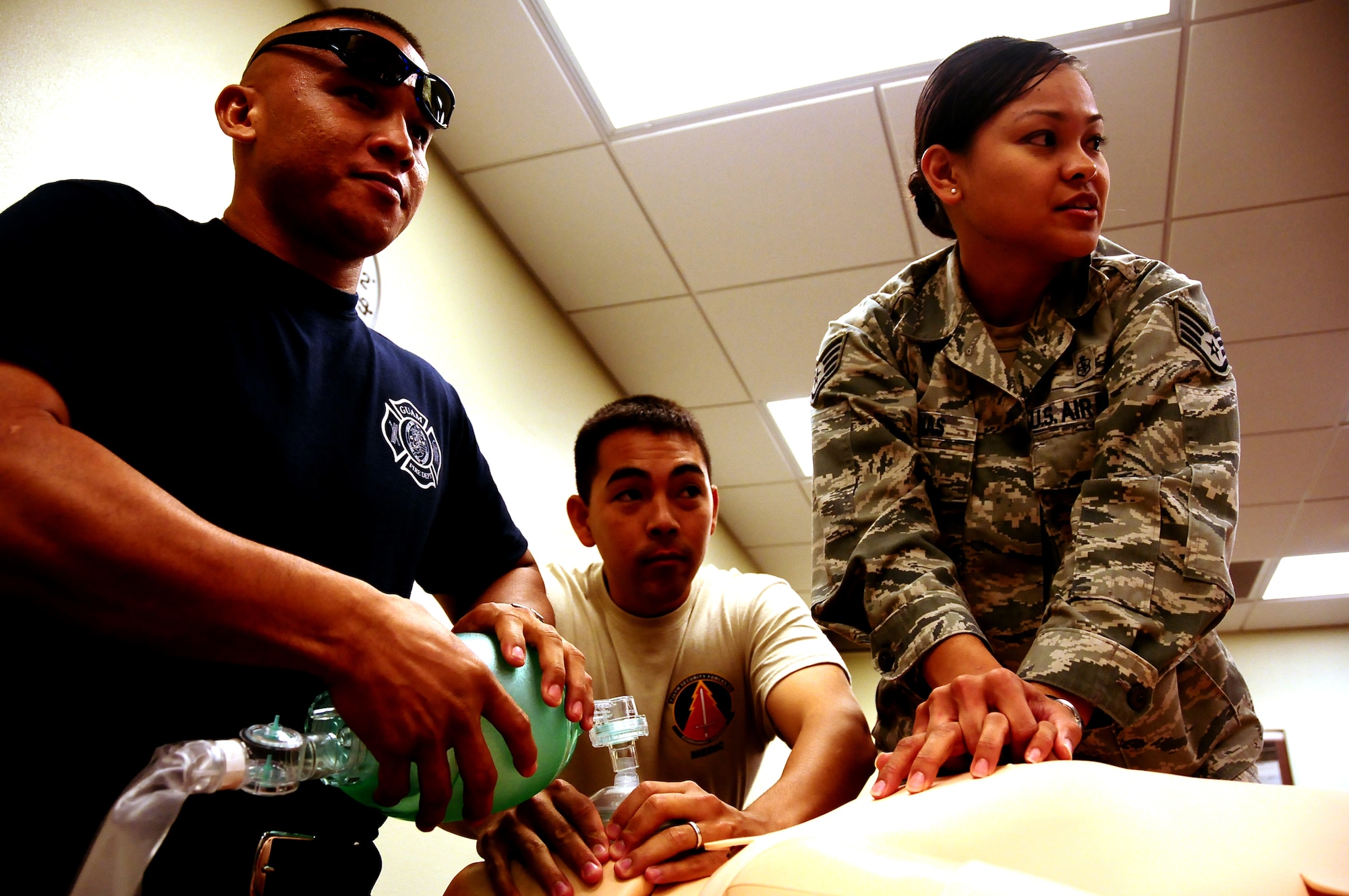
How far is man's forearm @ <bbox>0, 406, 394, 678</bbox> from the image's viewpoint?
63 centimetres

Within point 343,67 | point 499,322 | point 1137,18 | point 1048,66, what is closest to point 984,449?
point 1048,66

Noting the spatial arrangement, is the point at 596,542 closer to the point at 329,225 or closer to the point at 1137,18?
the point at 329,225

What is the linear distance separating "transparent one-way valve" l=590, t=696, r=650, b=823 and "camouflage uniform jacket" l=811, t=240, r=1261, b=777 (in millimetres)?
275

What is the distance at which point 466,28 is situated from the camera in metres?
2.26

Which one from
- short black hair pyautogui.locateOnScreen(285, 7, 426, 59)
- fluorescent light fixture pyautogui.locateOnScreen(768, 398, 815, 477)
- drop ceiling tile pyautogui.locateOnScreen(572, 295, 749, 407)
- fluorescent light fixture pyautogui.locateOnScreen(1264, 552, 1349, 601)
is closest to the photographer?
short black hair pyautogui.locateOnScreen(285, 7, 426, 59)

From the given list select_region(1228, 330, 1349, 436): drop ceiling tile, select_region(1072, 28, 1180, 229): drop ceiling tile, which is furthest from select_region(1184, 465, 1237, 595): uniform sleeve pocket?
select_region(1228, 330, 1349, 436): drop ceiling tile

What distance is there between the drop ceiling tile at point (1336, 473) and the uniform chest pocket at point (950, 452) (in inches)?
128

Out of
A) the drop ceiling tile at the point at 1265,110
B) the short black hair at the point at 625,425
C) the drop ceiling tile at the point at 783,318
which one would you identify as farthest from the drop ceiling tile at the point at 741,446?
the short black hair at the point at 625,425

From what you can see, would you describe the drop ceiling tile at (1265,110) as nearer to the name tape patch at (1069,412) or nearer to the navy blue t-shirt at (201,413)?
the name tape patch at (1069,412)

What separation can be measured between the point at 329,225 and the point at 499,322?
5.71 feet

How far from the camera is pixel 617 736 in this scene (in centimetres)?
92

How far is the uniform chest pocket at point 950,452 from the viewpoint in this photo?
1.13m

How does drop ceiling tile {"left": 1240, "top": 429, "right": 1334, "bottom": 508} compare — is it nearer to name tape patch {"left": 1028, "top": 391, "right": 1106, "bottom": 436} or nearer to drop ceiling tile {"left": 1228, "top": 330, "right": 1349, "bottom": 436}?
drop ceiling tile {"left": 1228, "top": 330, "right": 1349, "bottom": 436}

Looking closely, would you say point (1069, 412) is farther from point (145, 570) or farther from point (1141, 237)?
point (1141, 237)
